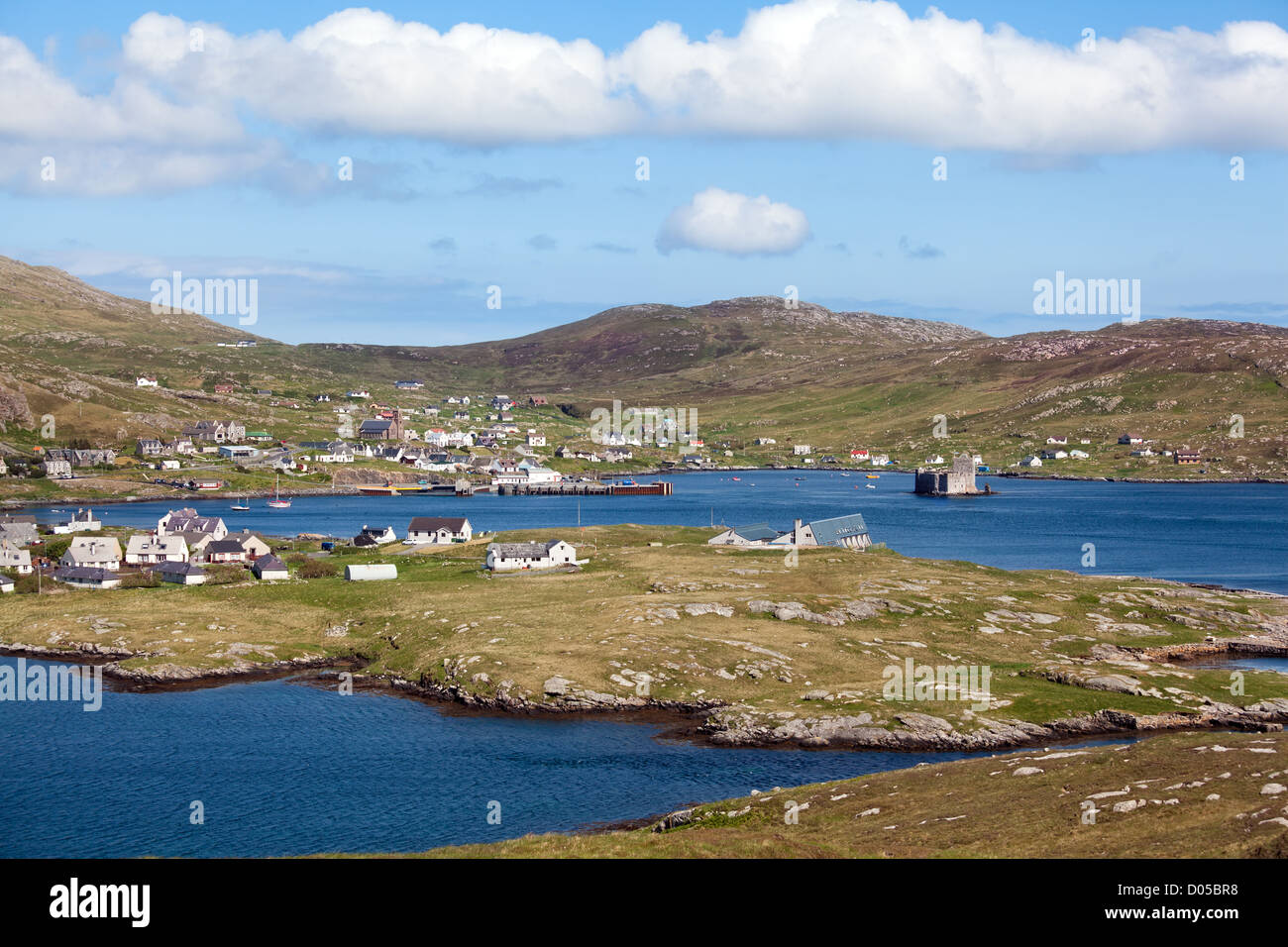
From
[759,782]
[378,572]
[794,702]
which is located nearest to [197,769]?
[759,782]

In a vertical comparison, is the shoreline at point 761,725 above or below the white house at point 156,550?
below

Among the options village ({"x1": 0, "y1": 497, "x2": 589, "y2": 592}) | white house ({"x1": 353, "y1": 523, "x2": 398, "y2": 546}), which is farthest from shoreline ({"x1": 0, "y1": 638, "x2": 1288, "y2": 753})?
white house ({"x1": 353, "y1": 523, "x2": 398, "y2": 546})

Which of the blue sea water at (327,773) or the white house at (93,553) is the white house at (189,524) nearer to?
the white house at (93,553)

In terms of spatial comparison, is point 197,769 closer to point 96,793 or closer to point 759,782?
point 96,793

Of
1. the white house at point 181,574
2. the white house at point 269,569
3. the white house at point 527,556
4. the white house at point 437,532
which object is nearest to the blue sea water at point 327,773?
the white house at point 181,574

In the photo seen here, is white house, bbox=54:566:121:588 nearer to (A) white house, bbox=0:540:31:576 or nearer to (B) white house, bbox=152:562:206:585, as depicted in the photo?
(B) white house, bbox=152:562:206:585

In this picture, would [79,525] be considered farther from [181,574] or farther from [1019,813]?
[1019,813]
